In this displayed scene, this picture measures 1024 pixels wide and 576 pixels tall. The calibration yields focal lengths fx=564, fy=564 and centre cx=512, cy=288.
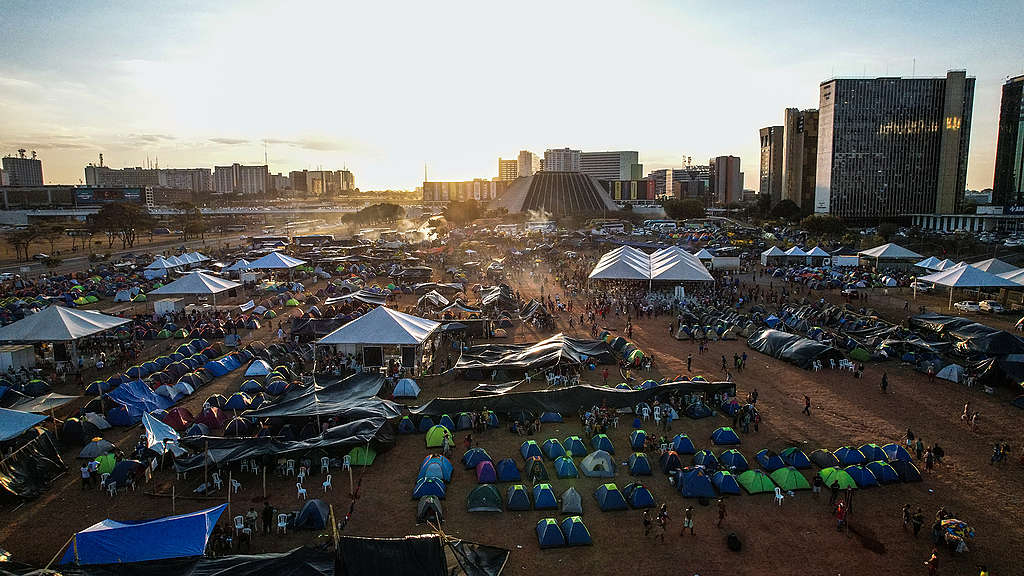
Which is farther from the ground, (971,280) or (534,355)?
(971,280)

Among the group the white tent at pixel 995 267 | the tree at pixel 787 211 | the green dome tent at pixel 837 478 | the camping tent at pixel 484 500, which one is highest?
the tree at pixel 787 211

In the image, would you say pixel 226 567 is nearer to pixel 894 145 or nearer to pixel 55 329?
pixel 55 329

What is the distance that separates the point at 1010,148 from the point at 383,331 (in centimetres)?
13931

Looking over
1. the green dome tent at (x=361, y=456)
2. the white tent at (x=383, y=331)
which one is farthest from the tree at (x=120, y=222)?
the green dome tent at (x=361, y=456)

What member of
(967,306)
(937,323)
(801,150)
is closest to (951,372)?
(937,323)

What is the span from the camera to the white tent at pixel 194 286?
30922 millimetres

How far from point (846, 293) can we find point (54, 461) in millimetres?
39786

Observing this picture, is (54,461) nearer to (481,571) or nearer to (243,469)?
(243,469)

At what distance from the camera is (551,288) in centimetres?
4125

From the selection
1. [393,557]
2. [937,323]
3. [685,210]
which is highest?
[685,210]

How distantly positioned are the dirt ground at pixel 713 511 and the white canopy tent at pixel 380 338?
576 cm

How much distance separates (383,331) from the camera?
2139 centimetres

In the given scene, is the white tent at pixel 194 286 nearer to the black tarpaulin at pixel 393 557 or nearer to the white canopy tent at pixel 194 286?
the white canopy tent at pixel 194 286

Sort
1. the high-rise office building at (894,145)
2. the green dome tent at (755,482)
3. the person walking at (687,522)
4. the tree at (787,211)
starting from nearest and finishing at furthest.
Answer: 1. the person walking at (687,522)
2. the green dome tent at (755,482)
3. the high-rise office building at (894,145)
4. the tree at (787,211)
